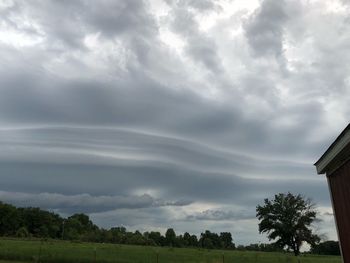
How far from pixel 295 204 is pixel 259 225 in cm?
564

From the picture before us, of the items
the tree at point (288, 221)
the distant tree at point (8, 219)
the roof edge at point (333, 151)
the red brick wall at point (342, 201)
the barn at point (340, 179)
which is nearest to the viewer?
the roof edge at point (333, 151)

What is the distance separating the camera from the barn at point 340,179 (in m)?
7.96

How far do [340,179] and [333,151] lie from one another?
28.7 inches

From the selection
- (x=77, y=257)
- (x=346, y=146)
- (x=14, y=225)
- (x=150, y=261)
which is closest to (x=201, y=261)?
(x=150, y=261)

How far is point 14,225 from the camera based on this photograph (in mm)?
123312

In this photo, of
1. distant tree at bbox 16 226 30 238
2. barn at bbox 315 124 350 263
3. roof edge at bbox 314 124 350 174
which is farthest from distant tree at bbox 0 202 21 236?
barn at bbox 315 124 350 263

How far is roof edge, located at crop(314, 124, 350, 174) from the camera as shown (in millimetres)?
7346

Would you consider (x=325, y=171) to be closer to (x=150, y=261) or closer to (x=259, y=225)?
(x=150, y=261)

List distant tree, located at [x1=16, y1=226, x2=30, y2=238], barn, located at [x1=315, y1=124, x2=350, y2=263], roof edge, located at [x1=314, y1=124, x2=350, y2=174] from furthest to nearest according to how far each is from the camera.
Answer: distant tree, located at [x1=16, y1=226, x2=30, y2=238] < barn, located at [x1=315, y1=124, x2=350, y2=263] < roof edge, located at [x1=314, y1=124, x2=350, y2=174]

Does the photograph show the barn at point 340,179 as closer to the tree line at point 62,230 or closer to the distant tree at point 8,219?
the tree line at point 62,230

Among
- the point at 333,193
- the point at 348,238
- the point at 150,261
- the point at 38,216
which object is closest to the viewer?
the point at 348,238

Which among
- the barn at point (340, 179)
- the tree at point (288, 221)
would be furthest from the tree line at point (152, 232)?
the barn at point (340, 179)

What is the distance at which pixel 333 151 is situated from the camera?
27.3 ft

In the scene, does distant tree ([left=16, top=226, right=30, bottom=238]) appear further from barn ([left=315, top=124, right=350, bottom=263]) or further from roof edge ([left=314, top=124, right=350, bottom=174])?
barn ([left=315, top=124, right=350, bottom=263])
